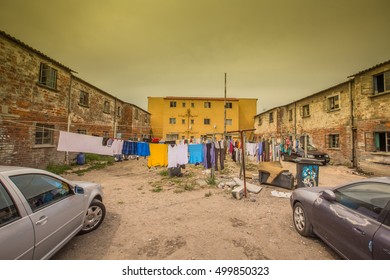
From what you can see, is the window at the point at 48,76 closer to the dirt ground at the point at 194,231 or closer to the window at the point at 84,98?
the window at the point at 84,98

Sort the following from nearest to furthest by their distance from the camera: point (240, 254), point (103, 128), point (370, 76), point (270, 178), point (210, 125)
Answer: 1. point (240, 254)
2. point (270, 178)
3. point (370, 76)
4. point (103, 128)
5. point (210, 125)

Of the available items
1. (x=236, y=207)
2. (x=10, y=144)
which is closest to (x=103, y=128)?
(x=10, y=144)

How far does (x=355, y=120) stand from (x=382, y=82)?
2.63m

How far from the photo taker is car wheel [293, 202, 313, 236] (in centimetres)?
354

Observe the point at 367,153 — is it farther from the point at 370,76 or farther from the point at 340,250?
the point at 340,250

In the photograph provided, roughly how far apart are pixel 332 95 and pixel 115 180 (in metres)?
17.4

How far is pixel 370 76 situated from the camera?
1077 cm

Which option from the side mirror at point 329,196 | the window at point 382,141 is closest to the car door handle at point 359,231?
the side mirror at point 329,196

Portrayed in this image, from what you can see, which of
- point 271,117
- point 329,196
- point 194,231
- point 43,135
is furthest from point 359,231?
point 271,117

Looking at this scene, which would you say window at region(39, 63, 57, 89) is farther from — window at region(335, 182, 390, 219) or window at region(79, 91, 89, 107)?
window at region(335, 182, 390, 219)

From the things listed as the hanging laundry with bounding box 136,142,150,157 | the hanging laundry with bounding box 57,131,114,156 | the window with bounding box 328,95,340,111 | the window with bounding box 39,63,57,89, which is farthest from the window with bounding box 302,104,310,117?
the window with bounding box 39,63,57,89

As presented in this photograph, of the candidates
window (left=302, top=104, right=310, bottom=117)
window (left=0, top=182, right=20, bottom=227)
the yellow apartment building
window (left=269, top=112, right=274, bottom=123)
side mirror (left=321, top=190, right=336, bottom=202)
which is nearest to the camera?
window (left=0, top=182, right=20, bottom=227)

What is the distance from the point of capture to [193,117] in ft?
98.8

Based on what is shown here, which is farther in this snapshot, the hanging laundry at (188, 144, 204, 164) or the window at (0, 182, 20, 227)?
the hanging laundry at (188, 144, 204, 164)
